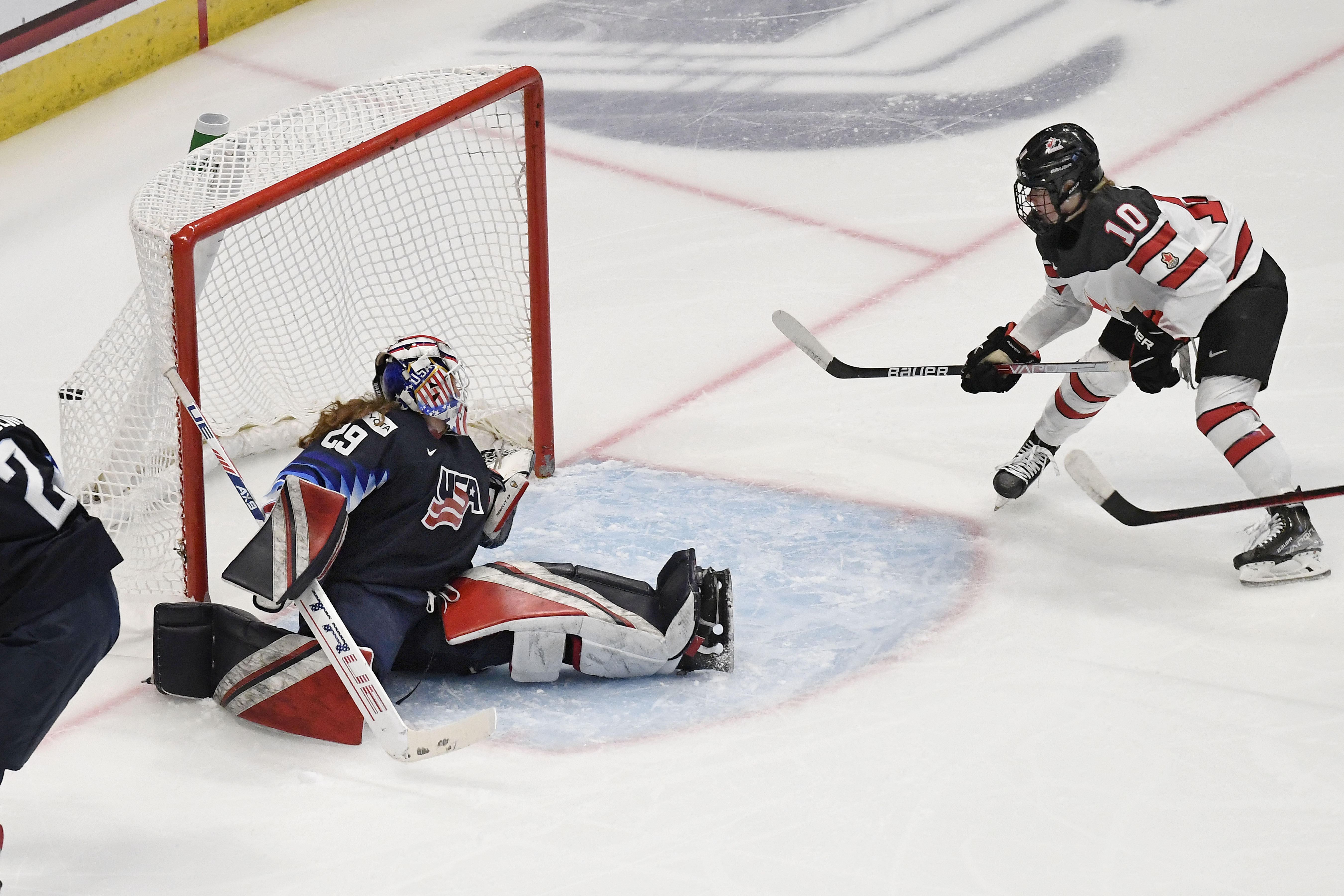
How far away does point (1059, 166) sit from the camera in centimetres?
355

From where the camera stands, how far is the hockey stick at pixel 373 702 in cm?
310

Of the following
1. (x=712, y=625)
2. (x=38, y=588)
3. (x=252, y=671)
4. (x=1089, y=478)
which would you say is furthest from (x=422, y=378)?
(x=1089, y=478)

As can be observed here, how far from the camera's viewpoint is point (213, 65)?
6645mm

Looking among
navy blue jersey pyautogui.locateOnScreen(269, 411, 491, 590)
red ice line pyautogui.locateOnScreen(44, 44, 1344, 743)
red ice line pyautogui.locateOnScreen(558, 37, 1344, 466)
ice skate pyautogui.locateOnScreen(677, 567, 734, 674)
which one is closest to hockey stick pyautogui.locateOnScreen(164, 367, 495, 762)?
navy blue jersey pyautogui.locateOnScreen(269, 411, 491, 590)

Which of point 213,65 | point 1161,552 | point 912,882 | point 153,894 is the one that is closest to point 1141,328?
point 1161,552

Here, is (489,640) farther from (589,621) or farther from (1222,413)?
(1222,413)

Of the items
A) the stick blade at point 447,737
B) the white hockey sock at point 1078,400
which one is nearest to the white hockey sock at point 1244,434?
the white hockey sock at point 1078,400

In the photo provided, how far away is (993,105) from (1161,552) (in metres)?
2.83

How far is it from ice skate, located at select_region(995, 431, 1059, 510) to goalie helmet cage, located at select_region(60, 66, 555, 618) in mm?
1079

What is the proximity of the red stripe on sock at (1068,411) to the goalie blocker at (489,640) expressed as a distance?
1051mm

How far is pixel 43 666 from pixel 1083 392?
2324 mm

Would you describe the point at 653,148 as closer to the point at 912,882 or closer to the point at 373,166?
the point at 373,166

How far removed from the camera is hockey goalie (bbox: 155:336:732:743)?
3.21 m

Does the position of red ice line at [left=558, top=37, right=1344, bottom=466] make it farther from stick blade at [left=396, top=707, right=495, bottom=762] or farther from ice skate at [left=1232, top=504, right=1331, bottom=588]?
ice skate at [left=1232, top=504, right=1331, bottom=588]
